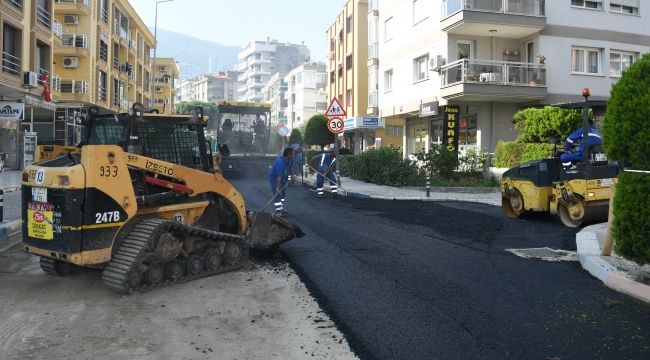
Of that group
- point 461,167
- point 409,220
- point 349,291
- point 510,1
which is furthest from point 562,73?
point 349,291

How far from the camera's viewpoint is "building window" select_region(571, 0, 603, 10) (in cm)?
2444

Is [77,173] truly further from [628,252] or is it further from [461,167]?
[461,167]

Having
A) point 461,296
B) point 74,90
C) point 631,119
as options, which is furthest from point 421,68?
point 74,90

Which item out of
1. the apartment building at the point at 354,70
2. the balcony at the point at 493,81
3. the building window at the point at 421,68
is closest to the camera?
the balcony at the point at 493,81

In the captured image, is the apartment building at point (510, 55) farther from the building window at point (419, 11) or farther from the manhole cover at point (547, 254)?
the manhole cover at point (547, 254)

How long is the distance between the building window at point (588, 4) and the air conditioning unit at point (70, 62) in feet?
103

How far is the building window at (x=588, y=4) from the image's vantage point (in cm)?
2444

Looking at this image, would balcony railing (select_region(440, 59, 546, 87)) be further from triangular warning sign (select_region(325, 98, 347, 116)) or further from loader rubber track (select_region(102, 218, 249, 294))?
loader rubber track (select_region(102, 218, 249, 294))

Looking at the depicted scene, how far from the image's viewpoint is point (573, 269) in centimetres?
700

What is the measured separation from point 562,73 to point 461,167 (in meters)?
6.47

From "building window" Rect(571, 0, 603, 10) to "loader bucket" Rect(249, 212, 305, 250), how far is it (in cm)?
2163

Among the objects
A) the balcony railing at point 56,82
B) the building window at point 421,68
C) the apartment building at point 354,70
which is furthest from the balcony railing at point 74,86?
the building window at point 421,68

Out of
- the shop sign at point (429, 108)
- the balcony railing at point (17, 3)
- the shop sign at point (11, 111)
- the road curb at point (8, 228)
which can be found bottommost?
the road curb at point (8, 228)

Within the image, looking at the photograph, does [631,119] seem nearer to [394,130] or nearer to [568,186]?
[568,186]
